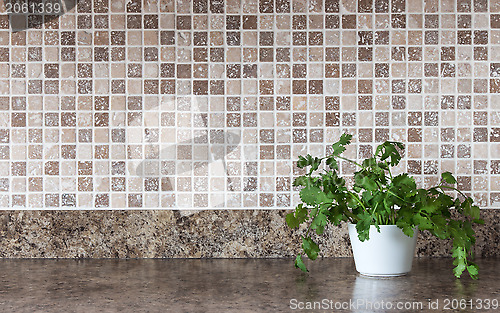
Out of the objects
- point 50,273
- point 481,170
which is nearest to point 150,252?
point 50,273

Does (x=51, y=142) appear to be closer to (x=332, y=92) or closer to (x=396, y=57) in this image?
(x=332, y=92)

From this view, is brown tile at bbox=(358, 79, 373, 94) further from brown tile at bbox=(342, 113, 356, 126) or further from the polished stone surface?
the polished stone surface

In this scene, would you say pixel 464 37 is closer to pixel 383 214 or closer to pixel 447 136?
pixel 447 136

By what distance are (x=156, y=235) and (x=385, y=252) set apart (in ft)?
1.88

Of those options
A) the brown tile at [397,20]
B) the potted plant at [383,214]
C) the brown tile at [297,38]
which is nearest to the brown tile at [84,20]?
the brown tile at [297,38]

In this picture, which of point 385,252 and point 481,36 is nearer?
point 385,252

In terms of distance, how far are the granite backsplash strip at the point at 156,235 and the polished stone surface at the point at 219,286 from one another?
1.2 inches

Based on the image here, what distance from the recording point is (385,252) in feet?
3.53

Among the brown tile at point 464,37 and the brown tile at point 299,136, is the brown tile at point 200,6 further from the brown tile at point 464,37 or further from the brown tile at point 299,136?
the brown tile at point 464,37

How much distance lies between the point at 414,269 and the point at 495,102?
19.7 inches

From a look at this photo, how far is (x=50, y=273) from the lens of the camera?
115 cm

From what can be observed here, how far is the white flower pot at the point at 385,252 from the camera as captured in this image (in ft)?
3.51

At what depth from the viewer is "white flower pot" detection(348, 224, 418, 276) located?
107 cm

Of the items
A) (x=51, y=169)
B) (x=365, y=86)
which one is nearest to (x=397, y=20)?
(x=365, y=86)
